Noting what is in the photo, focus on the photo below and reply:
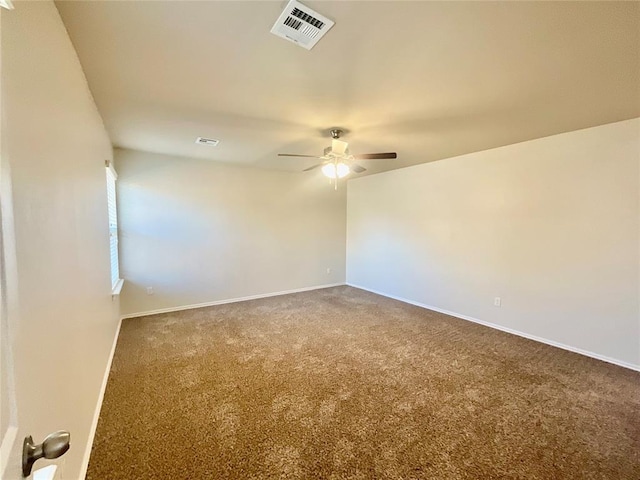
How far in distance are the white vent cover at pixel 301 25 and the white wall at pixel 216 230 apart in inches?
136

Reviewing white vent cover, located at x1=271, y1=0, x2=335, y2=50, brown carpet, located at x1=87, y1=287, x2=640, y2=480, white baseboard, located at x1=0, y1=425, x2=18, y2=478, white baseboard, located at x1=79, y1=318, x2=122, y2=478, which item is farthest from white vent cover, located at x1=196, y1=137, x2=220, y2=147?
white baseboard, located at x1=0, y1=425, x2=18, y2=478

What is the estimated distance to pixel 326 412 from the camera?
2.13 metres

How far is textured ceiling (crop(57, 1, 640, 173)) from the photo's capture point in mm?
1474

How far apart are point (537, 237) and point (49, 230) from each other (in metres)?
4.45

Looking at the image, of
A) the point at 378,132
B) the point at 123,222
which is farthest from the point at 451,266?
the point at 123,222

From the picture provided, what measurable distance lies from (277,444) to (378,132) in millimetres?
3078

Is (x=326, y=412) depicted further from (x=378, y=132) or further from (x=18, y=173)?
(x=378, y=132)

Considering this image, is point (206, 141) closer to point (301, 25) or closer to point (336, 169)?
point (336, 169)

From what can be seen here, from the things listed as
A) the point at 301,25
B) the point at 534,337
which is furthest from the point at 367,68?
the point at 534,337

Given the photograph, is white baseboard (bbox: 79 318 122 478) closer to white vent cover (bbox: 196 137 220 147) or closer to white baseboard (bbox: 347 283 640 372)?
white vent cover (bbox: 196 137 220 147)

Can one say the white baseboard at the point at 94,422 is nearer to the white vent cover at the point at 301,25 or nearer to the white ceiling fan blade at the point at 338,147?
the white vent cover at the point at 301,25

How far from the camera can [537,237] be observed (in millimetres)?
3424

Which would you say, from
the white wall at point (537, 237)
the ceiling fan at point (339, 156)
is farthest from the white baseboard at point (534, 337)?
the ceiling fan at point (339, 156)

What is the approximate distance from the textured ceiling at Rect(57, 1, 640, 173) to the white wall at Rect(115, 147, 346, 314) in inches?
48.5
